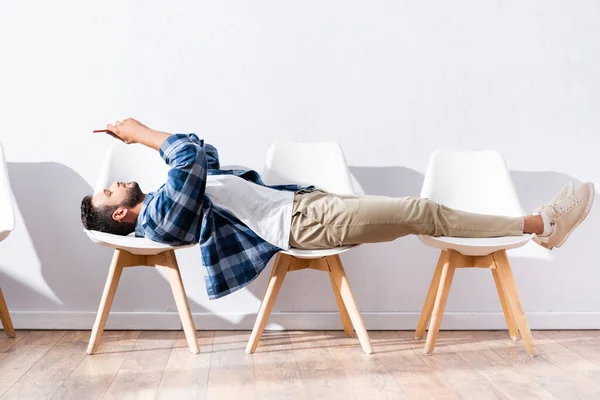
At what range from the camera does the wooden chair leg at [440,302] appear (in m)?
2.71

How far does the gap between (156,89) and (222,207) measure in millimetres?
767

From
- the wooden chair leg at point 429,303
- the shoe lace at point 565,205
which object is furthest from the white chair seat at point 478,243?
the wooden chair leg at point 429,303

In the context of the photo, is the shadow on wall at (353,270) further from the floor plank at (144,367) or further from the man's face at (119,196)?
the man's face at (119,196)

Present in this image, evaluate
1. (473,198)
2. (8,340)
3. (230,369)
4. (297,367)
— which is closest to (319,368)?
(297,367)

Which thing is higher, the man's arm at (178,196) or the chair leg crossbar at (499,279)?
the man's arm at (178,196)

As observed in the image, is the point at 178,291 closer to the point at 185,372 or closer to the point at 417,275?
the point at 185,372

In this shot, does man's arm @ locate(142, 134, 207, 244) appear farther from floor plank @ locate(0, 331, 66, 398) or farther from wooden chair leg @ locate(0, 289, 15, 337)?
wooden chair leg @ locate(0, 289, 15, 337)

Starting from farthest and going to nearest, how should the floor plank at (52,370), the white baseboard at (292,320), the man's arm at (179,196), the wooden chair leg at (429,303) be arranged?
the white baseboard at (292,320) → the wooden chair leg at (429,303) → the man's arm at (179,196) → the floor plank at (52,370)

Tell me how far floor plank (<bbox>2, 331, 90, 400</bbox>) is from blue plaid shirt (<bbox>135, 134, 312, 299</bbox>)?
21.0 inches

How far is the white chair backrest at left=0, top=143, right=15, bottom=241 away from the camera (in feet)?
9.00

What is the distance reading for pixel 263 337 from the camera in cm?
298

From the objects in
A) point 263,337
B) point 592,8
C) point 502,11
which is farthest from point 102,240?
point 592,8

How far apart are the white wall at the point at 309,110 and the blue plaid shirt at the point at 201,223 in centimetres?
50

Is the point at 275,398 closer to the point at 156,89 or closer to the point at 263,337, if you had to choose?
the point at 263,337
